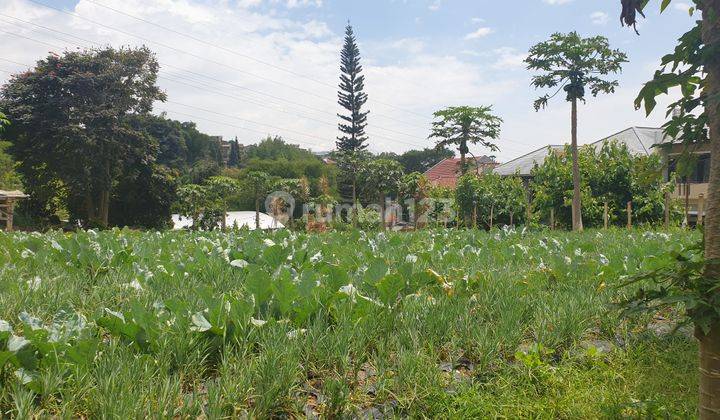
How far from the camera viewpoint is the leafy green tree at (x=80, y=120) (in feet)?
76.1

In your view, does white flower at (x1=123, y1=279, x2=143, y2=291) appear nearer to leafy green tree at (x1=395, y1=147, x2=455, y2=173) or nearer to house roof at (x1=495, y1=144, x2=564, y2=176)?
house roof at (x1=495, y1=144, x2=564, y2=176)

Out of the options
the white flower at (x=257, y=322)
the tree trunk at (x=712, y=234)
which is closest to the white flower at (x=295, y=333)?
the white flower at (x=257, y=322)

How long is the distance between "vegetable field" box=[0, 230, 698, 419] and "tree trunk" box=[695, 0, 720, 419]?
16.1 inches

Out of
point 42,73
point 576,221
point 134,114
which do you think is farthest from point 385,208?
point 42,73

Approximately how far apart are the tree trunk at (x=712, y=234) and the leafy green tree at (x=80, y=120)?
78.4 feet

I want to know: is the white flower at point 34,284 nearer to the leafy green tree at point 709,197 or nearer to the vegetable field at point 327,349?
the vegetable field at point 327,349

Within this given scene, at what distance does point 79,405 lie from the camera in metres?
1.63

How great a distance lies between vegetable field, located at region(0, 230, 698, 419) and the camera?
1.70m

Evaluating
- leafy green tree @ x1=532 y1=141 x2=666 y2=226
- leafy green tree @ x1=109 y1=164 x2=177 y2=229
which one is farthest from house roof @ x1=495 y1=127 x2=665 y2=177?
leafy green tree @ x1=109 y1=164 x2=177 y2=229

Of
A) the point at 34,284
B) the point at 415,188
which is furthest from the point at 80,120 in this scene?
the point at 34,284

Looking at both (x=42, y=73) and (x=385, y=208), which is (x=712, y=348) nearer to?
(x=385, y=208)

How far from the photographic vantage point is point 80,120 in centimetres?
2356

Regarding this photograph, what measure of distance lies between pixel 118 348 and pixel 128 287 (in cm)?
126

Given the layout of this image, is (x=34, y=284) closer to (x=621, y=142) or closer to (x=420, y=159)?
(x=621, y=142)
